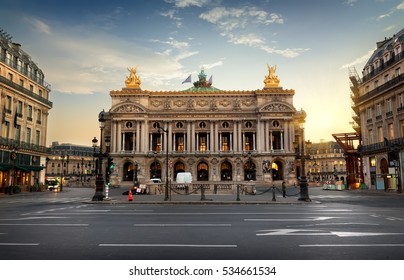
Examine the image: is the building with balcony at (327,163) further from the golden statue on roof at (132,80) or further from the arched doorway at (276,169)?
the golden statue on roof at (132,80)

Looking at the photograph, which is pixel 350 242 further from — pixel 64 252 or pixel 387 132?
pixel 387 132

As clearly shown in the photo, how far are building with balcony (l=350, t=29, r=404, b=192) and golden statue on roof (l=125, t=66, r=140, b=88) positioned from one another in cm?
5087

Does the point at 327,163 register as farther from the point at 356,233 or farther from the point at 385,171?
the point at 356,233

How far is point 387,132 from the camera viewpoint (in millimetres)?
45438

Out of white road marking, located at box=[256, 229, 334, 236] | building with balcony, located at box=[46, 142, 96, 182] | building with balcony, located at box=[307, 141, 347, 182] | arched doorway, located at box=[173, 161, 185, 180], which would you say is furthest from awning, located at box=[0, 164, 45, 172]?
building with balcony, located at box=[307, 141, 347, 182]

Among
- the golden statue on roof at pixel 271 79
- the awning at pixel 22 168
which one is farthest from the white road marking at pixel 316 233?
the golden statue on roof at pixel 271 79

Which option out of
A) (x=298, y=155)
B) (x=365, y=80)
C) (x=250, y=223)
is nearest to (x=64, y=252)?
(x=250, y=223)

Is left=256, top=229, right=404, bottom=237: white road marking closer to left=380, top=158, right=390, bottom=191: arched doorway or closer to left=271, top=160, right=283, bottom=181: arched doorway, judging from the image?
left=380, top=158, right=390, bottom=191: arched doorway

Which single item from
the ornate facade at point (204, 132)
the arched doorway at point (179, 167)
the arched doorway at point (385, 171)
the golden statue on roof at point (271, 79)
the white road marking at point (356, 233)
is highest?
the golden statue on roof at point (271, 79)

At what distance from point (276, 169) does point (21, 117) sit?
5486cm

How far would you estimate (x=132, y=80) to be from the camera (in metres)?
81.5

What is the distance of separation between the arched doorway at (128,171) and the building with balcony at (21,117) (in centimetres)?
2498

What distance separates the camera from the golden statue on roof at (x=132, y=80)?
80.9 m

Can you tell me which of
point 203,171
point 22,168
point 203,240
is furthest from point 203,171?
point 203,240
